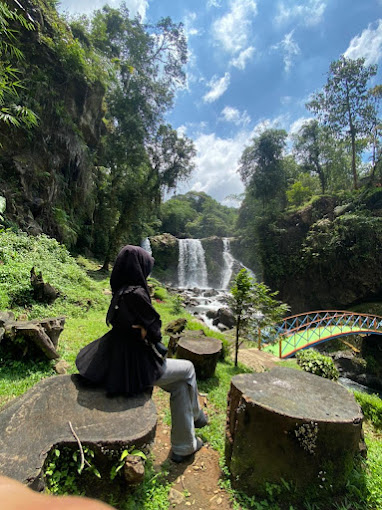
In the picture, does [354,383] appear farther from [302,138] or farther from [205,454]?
[302,138]

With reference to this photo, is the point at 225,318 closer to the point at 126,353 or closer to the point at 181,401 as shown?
the point at 181,401

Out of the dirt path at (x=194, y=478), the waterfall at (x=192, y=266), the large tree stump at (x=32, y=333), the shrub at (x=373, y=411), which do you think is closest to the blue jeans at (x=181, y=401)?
the dirt path at (x=194, y=478)

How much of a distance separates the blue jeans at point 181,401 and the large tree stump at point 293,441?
0.39 meters

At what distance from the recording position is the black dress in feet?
5.57

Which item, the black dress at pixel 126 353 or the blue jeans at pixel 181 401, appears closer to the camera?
the black dress at pixel 126 353

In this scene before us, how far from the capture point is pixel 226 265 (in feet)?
80.2

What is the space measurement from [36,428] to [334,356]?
42.4 ft

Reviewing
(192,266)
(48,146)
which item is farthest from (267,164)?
(48,146)

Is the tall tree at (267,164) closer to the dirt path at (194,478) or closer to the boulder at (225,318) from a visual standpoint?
the boulder at (225,318)

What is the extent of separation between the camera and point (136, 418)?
151cm

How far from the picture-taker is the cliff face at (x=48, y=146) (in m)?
9.13

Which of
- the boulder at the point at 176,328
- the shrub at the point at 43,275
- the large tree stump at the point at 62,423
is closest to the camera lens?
the large tree stump at the point at 62,423

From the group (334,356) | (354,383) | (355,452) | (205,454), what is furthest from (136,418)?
(334,356)

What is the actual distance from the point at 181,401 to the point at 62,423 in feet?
3.04
